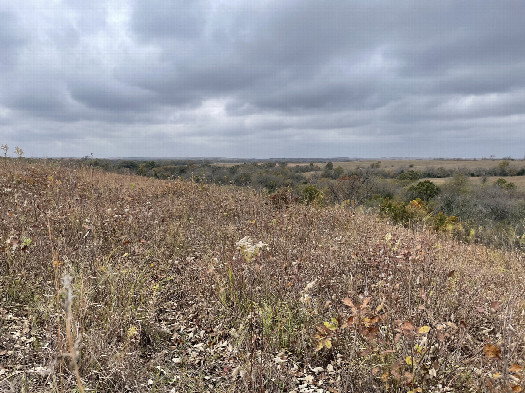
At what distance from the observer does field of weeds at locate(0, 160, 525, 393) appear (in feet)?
6.59

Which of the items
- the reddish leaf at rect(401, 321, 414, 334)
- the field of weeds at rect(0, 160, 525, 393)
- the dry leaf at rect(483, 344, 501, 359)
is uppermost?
the reddish leaf at rect(401, 321, 414, 334)

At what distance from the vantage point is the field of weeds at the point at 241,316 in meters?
2.01

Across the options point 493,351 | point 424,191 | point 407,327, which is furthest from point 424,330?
point 424,191

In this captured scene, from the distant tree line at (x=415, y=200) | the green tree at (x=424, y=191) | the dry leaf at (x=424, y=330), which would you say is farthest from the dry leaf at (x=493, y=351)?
the green tree at (x=424, y=191)

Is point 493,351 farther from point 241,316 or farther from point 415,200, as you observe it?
point 415,200

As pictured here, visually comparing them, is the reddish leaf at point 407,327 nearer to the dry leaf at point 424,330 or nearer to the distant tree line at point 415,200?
the dry leaf at point 424,330

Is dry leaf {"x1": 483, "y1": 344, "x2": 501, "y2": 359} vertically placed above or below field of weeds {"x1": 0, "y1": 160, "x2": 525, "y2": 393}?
above

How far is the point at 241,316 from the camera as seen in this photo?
2.87 m

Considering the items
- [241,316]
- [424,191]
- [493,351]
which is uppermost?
[424,191]

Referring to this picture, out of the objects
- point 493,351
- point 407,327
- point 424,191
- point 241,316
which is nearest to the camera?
point 493,351

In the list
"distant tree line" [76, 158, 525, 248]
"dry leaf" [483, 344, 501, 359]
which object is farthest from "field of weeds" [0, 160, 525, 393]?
"distant tree line" [76, 158, 525, 248]

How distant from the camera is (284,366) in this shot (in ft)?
7.48

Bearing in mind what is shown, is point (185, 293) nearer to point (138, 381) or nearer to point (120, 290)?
point (120, 290)

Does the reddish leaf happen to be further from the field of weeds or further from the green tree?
the green tree
